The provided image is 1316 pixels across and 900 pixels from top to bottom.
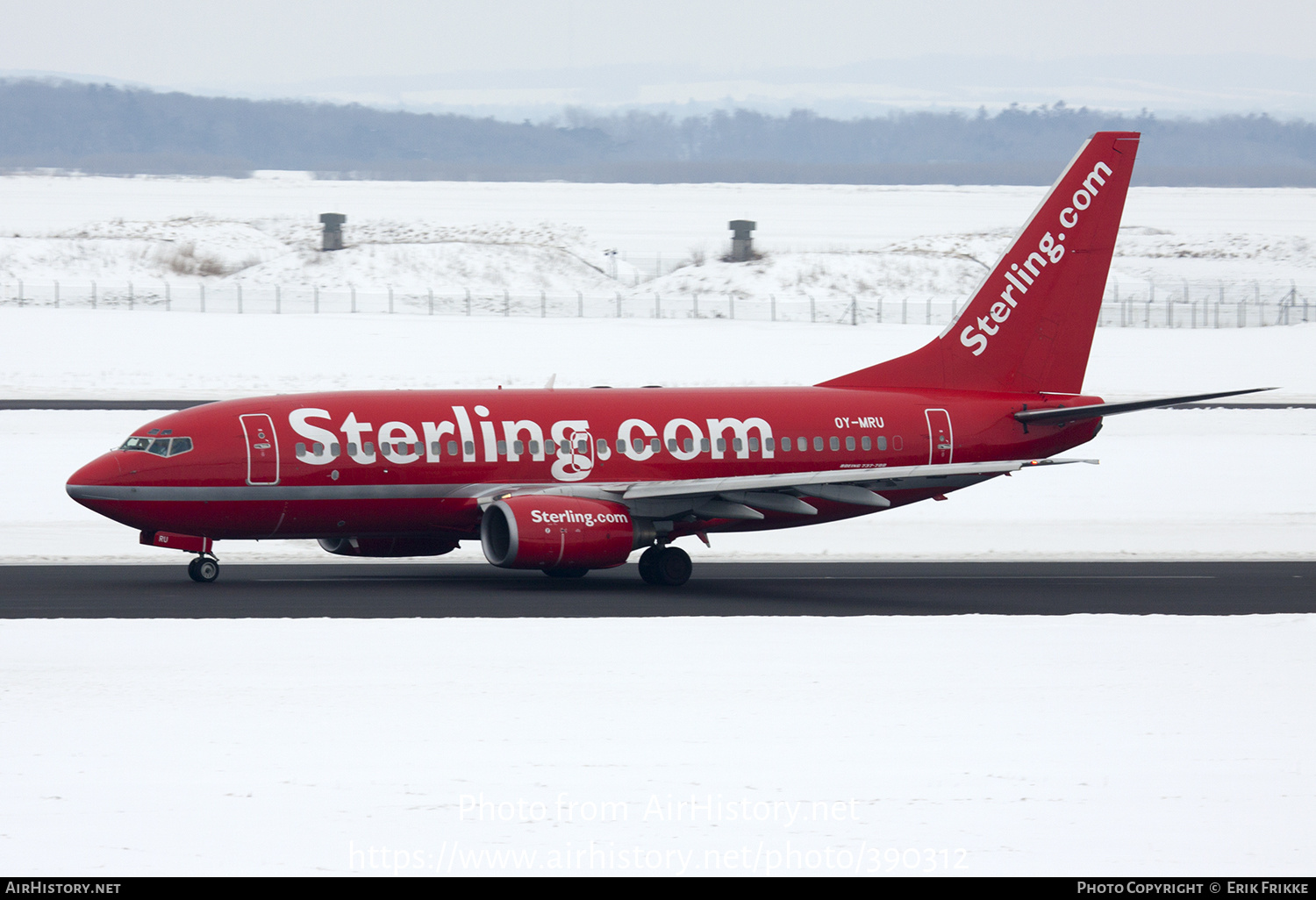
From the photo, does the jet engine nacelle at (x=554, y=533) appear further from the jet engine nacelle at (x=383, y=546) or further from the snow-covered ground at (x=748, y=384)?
the snow-covered ground at (x=748, y=384)

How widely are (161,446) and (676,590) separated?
1033 centimetres

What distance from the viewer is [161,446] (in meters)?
33.9

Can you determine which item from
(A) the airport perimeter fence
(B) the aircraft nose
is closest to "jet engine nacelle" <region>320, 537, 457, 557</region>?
(B) the aircraft nose

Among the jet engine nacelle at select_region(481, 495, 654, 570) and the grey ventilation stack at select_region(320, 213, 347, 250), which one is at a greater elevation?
the grey ventilation stack at select_region(320, 213, 347, 250)

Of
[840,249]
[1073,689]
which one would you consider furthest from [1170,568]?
[840,249]

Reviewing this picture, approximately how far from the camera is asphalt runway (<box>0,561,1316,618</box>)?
30.9m

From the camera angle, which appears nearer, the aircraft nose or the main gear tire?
the aircraft nose

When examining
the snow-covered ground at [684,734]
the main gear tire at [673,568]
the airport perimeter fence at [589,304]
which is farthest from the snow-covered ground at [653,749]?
the airport perimeter fence at [589,304]

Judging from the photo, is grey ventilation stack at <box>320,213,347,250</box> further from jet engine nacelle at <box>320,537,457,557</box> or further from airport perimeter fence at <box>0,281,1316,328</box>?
jet engine nacelle at <box>320,537,457,557</box>

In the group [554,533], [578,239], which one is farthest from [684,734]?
[578,239]

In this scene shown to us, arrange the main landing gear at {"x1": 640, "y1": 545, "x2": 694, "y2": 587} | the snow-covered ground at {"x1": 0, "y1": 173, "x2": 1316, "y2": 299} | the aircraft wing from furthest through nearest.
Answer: the snow-covered ground at {"x1": 0, "y1": 173, "x2": 1316, "y2": 299} < the main landing gear at {"x1": 640, "y1": 545, "x2": 694, "y2": 587} < the aircraft wing

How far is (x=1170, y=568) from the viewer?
39500 millimetres

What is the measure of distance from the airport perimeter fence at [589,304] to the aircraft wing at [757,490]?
199 ft

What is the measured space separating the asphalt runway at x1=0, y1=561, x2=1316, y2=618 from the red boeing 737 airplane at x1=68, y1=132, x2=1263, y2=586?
0.99 meters
